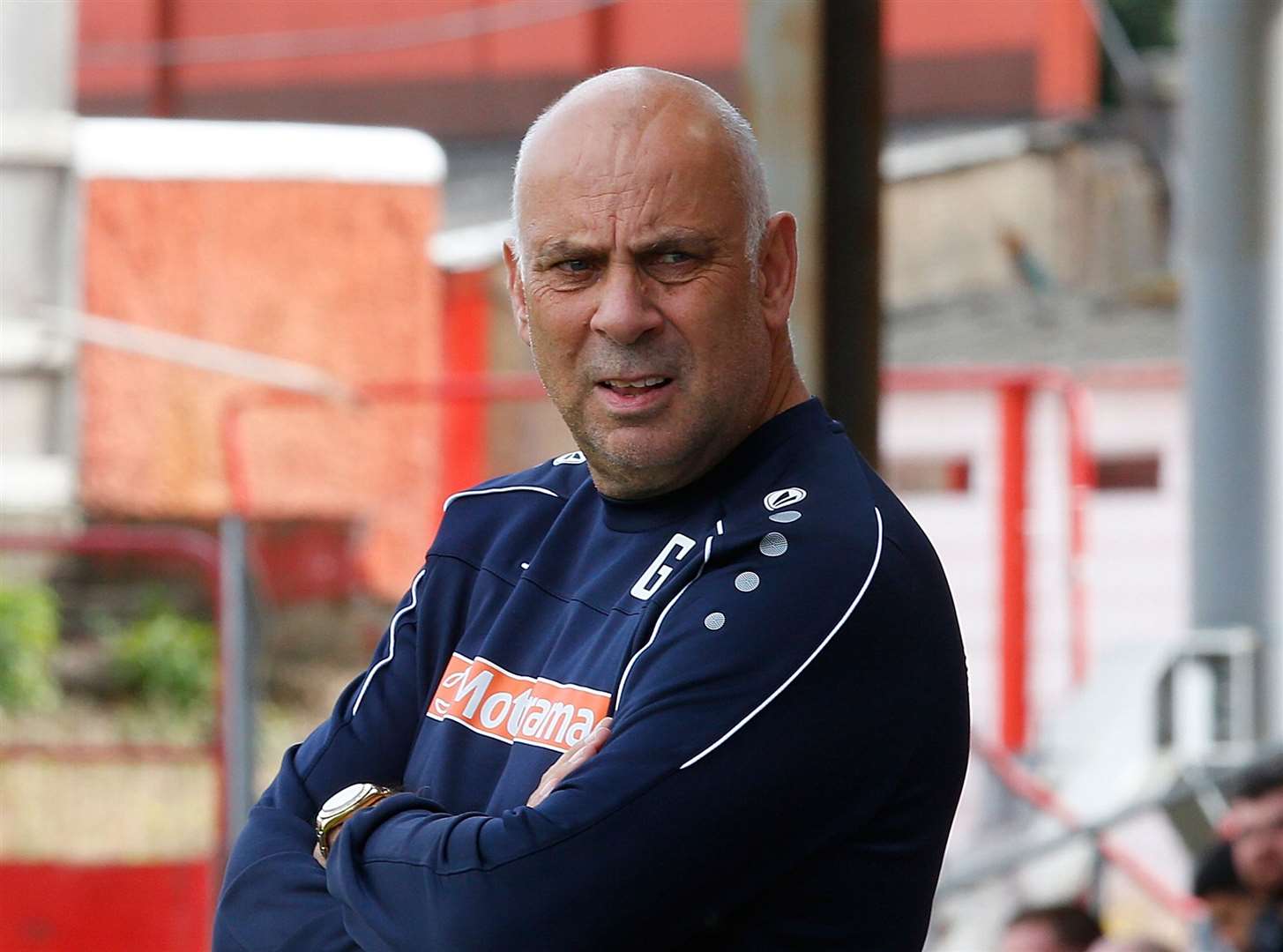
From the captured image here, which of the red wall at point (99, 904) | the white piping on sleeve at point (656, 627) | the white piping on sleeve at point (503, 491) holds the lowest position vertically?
the red wall at point (99, 904)

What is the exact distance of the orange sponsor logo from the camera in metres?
1.71

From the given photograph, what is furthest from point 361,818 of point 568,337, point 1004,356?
point 1004,356

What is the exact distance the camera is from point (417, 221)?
9.15 m

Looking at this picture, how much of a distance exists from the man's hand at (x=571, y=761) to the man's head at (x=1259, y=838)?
11.0 feet

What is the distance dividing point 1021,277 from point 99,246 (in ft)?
25.6

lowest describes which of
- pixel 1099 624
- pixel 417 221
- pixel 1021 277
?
pixel 1099 624

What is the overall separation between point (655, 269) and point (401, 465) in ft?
20.3

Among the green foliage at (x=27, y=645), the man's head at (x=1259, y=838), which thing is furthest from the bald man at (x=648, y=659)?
the green foliage at (x=27, y=645)

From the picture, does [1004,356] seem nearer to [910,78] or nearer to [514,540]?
[910,78]

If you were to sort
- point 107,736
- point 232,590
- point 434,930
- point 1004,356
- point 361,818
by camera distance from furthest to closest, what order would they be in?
point 1004,356
point 107,736
point 232,590
point 361,818
point 434,930

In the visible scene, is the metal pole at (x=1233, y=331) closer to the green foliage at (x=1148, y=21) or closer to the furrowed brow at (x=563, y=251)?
the furrowed brow at (x=563, y=251)

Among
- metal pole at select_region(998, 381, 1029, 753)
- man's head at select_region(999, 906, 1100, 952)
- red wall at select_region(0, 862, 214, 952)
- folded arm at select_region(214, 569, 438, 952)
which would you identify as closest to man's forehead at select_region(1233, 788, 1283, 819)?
man's head at select_region(999, 906, 1100, 952)

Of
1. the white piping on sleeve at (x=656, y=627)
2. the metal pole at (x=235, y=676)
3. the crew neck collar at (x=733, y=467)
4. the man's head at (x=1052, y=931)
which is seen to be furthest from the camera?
the metal pole at (x=235, y=676)

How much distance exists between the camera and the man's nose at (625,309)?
1727 millimetres
